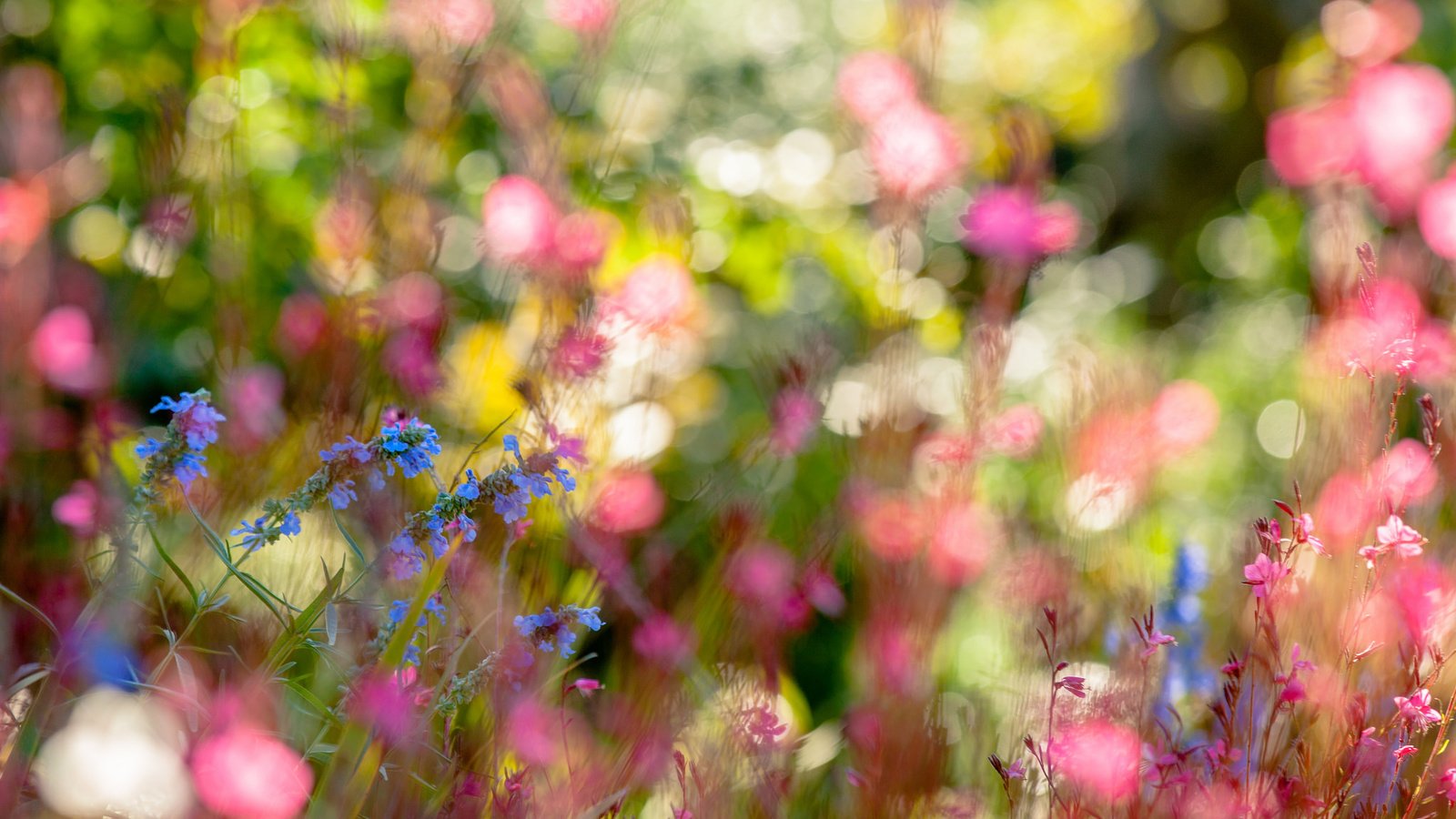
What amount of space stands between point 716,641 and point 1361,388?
32.8 inches

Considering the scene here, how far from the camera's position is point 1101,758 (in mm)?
1131

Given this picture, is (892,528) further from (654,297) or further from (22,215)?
(22,215)

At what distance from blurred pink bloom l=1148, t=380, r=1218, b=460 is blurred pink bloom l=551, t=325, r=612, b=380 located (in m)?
0.79

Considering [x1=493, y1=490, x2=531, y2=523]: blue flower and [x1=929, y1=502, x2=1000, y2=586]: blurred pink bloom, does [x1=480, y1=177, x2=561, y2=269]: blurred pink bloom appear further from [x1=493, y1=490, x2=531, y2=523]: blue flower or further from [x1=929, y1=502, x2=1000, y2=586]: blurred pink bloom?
[x1=493, y1=490, x2=531, y2=523]: blue flower

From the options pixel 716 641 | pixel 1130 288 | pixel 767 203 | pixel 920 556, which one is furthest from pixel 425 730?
pixel 1130 288

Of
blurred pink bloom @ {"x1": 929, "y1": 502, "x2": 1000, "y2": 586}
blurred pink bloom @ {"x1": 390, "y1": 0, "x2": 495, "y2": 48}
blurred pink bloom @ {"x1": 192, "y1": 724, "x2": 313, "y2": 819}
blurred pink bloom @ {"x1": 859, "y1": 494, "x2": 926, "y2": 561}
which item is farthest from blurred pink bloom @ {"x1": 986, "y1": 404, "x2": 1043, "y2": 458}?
blurred pink bloom @ {"x1": 192, "y1": 724, "x2": 313, "y2": 819}

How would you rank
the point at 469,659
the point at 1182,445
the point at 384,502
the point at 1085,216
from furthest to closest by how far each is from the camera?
the point at 1085,216 → the point at 1182,445 → the point at 469,659 → the point at 384,502

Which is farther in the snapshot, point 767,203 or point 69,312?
point 767,203

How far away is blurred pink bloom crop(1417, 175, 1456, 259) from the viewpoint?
2.02 m

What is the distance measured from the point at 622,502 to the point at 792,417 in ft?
0.88

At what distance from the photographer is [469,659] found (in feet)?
4.79

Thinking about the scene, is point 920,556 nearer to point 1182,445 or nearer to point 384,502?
point 384,502

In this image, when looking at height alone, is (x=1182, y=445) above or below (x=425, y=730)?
below

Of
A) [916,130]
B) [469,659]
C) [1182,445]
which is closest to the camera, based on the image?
[469,659]
